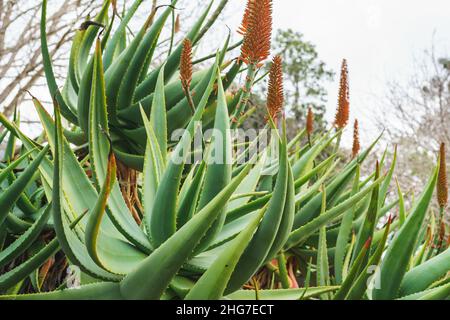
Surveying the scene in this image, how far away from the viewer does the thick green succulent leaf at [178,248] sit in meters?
0.73

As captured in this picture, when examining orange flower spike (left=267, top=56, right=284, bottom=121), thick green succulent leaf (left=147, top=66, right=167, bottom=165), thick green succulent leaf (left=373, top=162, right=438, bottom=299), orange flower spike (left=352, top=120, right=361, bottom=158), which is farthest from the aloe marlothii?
thick green succulent leaf (left=373, top=162, right=438, bottom=299)

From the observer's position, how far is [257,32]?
1083 millimetres

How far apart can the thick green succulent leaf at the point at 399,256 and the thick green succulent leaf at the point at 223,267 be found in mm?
413

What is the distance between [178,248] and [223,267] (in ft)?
0.22

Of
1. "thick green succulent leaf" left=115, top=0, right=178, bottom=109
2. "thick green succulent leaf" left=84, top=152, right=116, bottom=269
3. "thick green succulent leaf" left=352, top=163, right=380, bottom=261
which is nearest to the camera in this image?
"thick green succulent leaf" left=84, top=152, right=116, bottom=269

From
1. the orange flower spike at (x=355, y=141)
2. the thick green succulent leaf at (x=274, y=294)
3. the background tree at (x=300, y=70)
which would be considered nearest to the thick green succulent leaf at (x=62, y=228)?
the thick green succulent leaf at (x=274, y=294)

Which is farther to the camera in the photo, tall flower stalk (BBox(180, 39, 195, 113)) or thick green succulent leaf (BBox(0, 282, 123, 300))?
tall flower stalk (BBox(180, 39, 195, 113))

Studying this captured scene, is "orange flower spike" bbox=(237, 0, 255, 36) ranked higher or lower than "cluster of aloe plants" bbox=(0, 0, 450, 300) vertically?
higher

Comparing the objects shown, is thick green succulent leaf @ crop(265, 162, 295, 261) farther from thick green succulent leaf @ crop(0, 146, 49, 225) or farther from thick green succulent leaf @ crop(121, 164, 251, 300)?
thick green succulent leaf @ crop(0, 146, 49, 225)

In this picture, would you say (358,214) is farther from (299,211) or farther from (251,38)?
(251,38)

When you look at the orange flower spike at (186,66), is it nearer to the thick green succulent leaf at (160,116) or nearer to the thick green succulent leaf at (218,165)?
the thick green succulent leaf at (160,116)

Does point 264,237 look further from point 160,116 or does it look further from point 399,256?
point 160,116

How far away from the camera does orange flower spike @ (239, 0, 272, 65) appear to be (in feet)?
3.53
